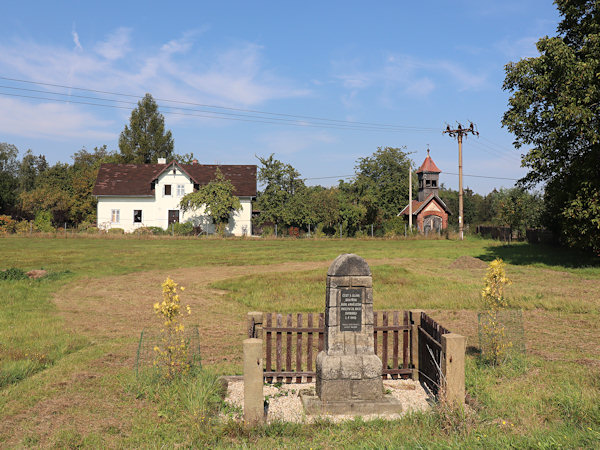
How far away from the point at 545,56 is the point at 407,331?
21925 millimetres

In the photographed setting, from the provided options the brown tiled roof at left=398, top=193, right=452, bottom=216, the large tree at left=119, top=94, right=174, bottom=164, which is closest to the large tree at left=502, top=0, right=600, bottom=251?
the brown tiled roof at left=398, top=193, right=452, bottom=216

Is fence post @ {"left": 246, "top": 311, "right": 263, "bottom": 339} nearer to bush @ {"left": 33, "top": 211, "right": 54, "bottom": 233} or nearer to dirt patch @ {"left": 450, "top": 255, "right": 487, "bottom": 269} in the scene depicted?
dirt patch @ {"left": 450, "top": 255, "right": 487, "bottom": 269}

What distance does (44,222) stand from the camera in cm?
5131

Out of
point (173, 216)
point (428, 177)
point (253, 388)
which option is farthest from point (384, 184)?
point (253, 388)

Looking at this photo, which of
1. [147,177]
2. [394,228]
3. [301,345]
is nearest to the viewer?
[301,345]

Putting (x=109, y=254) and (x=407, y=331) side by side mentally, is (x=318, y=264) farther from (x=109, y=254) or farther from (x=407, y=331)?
(x=407, y=331)

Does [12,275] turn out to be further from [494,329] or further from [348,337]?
[494,329]

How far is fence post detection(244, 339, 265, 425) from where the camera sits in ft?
21.2

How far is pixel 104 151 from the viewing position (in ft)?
284

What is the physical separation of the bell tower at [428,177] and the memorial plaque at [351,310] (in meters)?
53.3

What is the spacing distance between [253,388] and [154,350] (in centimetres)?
322

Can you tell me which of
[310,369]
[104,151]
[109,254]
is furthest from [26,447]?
[104,151]

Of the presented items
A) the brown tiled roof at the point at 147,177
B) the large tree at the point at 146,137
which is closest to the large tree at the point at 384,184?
the brown tiled roof at the point at 147,177

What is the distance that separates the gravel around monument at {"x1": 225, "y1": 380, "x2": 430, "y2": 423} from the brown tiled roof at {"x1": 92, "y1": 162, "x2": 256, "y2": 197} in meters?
44.9
